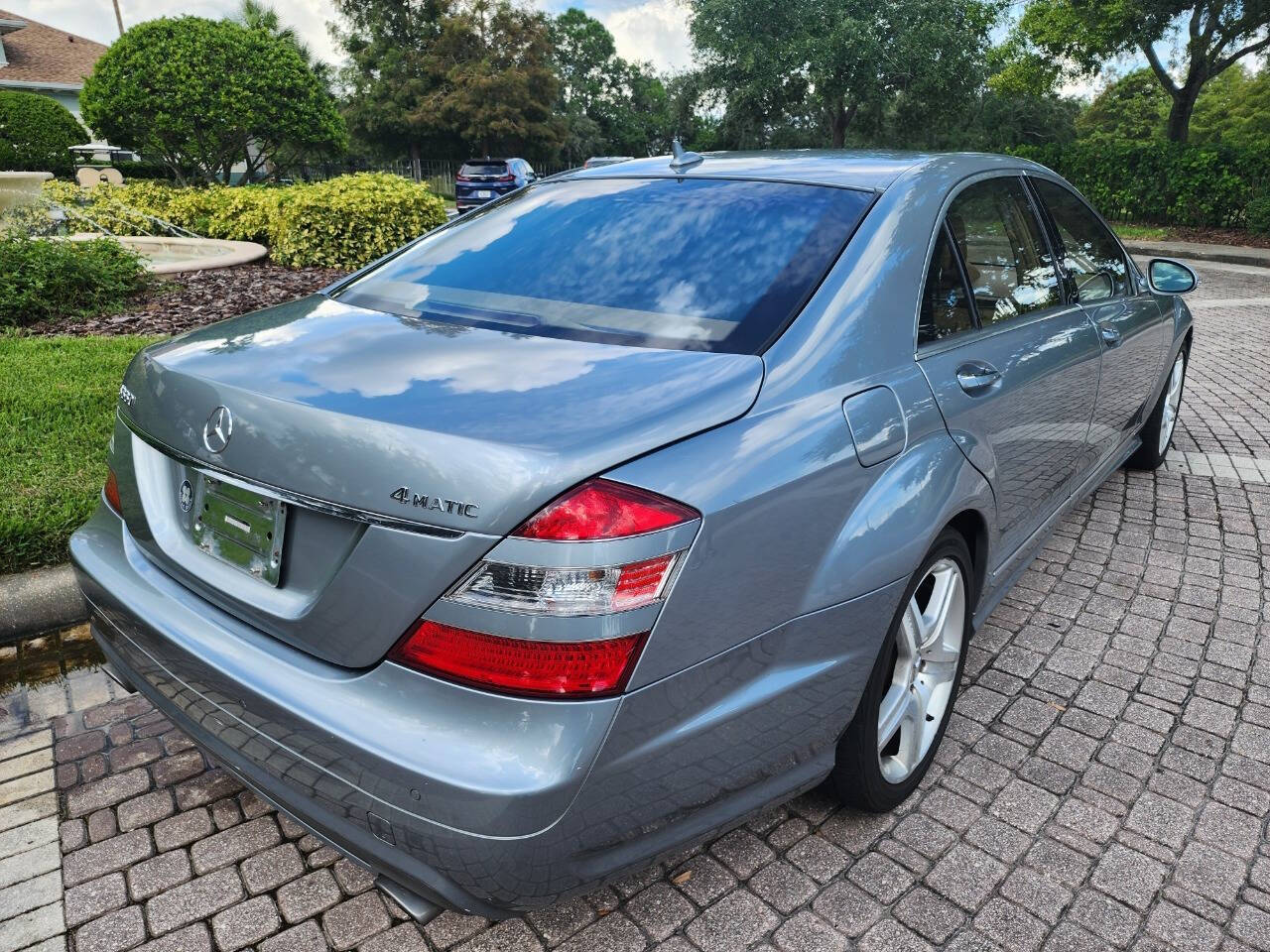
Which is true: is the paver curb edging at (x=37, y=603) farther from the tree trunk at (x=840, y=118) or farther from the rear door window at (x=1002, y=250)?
the tree trunk at (x=840, y=118)

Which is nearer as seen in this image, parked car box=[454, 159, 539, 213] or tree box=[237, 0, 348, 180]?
tree box=[237, 0, 348, 180]

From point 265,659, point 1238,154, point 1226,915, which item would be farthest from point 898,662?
point 1238,154

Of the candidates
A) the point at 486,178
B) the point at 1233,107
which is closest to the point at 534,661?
the point at 486,178

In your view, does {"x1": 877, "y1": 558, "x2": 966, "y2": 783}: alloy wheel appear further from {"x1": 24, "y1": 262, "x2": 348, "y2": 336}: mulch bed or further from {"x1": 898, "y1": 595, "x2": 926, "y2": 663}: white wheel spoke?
{"x1": 24, "y1": 262, "x2": 348, "y2": 336}: mulch bed

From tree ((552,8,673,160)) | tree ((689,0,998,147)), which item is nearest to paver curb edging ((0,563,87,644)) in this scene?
tree ((689,0,998,147))

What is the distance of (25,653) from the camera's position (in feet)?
10.9

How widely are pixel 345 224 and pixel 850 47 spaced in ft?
76.4

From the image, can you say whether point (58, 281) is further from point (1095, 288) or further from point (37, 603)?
point (1095, 288)

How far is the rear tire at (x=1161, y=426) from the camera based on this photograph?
16.3ft

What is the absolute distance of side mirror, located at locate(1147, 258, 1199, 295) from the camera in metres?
4.33

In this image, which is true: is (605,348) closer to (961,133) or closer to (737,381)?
(737,381)

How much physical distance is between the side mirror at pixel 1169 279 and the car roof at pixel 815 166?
1575 mm

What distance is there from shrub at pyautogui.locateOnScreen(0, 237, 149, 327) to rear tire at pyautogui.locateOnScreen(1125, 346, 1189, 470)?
7.71m

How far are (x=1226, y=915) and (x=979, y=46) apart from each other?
1320 inches
